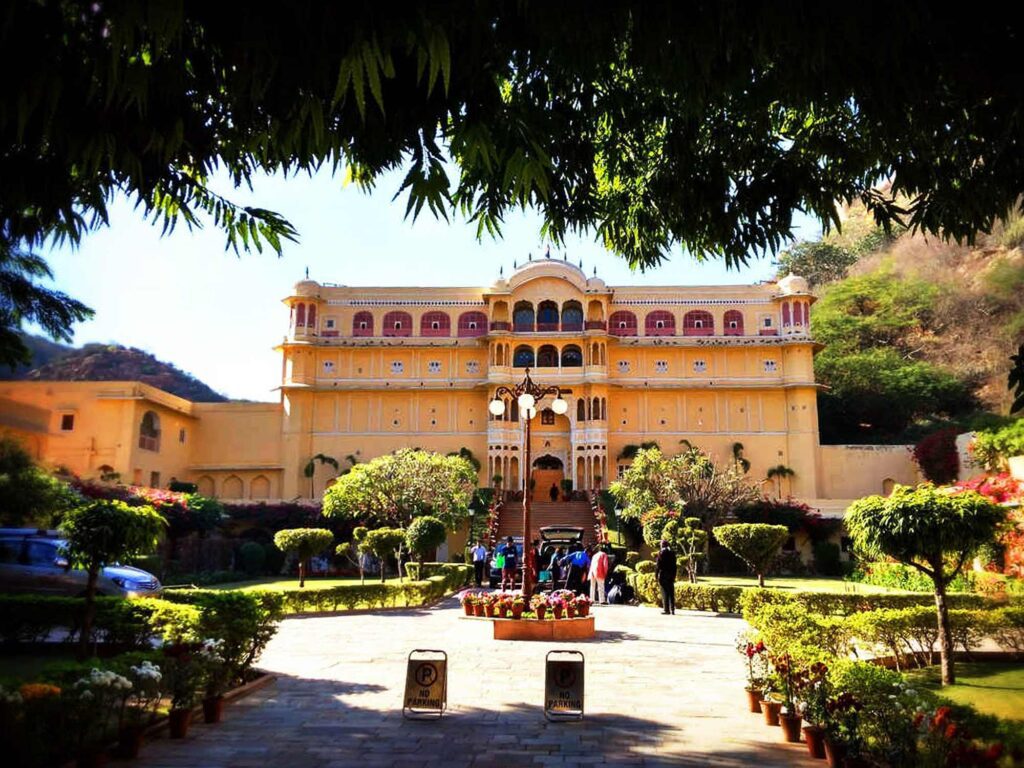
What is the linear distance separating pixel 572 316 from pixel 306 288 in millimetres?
12682

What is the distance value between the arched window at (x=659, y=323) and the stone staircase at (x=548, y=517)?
987 cm

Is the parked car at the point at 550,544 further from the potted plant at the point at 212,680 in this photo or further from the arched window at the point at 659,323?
the arched window at the point at 659,323

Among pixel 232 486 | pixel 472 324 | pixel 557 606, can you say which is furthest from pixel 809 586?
pixel 232 486

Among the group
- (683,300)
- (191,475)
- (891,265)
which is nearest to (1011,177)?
(683,300)

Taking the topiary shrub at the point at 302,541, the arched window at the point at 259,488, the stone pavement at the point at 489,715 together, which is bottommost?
the stone pavement at the point at 489,715

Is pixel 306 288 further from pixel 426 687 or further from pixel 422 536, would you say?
pixel 426 687

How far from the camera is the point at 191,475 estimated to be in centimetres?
3709

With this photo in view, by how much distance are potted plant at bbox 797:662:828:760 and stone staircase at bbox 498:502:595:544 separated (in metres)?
24.2

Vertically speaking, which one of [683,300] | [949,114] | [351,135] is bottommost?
[351,135]

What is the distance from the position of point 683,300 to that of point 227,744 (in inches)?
1389

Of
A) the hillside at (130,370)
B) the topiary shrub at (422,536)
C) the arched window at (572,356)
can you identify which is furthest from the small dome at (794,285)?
the hillside at (130,370)

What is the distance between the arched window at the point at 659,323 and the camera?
3859 centimetres

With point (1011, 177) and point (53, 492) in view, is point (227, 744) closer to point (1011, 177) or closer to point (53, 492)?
point (1011, 177)

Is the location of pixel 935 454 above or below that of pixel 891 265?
below
